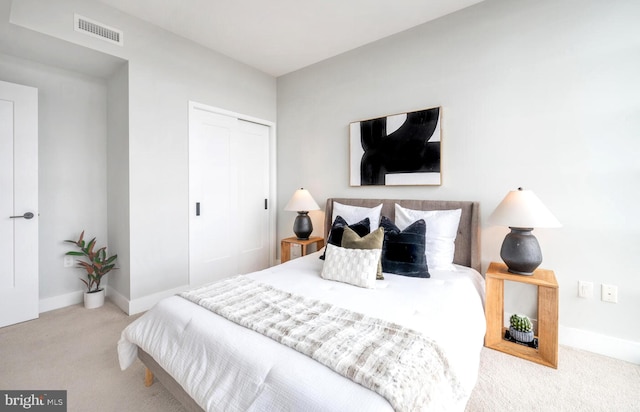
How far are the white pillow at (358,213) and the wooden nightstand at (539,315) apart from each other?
3.41ft

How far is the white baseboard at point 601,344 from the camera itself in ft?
6.28

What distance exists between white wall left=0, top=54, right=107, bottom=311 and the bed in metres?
1.93

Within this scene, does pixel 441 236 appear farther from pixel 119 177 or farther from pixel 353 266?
pixel 119 177

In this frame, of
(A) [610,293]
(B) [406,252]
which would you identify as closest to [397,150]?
(B) [406,252]

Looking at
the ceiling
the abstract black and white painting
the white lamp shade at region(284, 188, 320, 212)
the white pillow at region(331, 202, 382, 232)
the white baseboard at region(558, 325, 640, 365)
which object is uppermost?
the ceiling

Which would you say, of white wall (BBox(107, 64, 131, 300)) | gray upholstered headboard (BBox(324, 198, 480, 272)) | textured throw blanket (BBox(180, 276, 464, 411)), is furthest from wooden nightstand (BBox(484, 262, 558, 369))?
white wall (BBox(107, 64, 131, 300))

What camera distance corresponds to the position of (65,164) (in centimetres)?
285

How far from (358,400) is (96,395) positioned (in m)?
1.72

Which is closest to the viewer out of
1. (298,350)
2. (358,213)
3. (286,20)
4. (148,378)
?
(298,350)

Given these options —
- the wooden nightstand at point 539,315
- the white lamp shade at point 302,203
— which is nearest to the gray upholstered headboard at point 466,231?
the wooden nightstand at point 539,315

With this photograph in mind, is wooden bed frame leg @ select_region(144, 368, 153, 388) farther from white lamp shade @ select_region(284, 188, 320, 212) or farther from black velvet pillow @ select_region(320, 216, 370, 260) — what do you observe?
white lamp shade @ select_region(284, 188, 320, 212)

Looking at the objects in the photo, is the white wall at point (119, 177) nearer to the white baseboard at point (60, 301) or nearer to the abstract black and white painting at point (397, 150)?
the white baseboard at point (60, 301)

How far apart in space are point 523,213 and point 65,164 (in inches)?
166

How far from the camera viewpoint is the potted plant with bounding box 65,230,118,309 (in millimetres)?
2791
